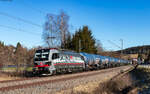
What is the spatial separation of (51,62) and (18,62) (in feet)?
31.7

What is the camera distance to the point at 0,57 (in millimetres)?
28047

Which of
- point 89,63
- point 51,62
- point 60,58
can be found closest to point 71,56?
point 60,58

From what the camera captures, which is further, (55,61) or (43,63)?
(55,61)

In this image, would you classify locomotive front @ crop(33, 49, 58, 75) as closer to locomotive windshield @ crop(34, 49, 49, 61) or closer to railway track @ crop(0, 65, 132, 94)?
locomotive windshield @ crop(34, 49, 49, 61)

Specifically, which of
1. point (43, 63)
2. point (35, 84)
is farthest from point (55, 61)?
point (35, 84)

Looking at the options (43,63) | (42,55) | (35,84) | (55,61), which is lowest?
(35,84)

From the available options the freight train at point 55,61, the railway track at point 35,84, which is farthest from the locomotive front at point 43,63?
the railway track at point 35,84

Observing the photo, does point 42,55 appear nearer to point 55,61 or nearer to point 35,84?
point 55,61

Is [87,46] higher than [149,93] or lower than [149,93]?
higher

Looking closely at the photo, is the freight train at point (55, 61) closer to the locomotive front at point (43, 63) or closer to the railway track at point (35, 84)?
the locomotive front at point (43, 63)

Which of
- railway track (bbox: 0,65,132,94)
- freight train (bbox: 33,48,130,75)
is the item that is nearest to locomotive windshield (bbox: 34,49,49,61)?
freight train (bbox: 33,48,130,75)

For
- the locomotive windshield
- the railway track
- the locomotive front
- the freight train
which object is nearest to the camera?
the railway track

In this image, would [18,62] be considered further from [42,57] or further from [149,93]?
[149,93]

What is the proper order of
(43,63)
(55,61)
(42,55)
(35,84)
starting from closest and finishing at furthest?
(35,84)
(43,63)
(42,55)
(55,61)
